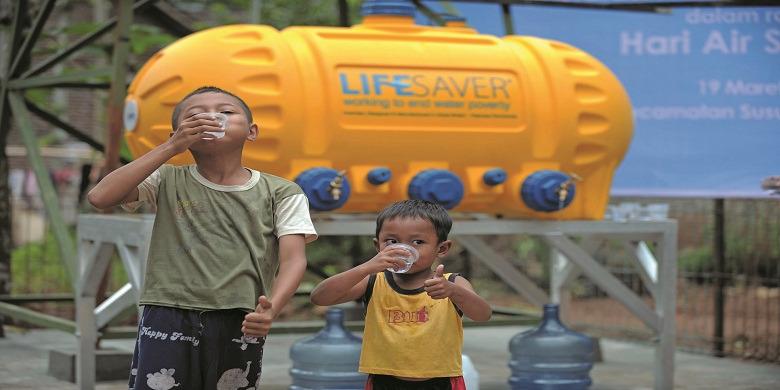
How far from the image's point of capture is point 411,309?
14.2ft

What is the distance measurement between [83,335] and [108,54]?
4.47 metres

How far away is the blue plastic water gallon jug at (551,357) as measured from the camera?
7.57m

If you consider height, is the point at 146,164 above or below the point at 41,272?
above

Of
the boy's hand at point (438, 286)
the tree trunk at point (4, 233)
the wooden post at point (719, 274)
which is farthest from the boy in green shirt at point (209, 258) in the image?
the tree trunk at point (4, 233)

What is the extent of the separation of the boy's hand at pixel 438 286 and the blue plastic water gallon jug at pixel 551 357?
3.59 meters

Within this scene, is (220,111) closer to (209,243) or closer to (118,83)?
(209,243)

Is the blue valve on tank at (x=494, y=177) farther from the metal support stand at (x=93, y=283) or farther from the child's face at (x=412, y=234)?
the child's face at (x=412, y=234)

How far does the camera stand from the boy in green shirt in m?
4.05

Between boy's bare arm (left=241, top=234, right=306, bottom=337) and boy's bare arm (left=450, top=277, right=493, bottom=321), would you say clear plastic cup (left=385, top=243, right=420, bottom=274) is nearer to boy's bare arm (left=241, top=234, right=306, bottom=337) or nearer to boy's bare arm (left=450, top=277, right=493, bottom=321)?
boy's bare arm (left=450, top=277, right=493, bottom=321)

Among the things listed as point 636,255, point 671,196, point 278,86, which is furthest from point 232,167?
point 671,196

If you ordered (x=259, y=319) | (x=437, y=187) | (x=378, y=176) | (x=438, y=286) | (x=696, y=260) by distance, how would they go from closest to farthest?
(x=259, y=319) → (x=438, y=286) → (x=378, y=176) → (x=437, y=187) → (x=696, y=260)

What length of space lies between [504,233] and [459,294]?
11.3 feet

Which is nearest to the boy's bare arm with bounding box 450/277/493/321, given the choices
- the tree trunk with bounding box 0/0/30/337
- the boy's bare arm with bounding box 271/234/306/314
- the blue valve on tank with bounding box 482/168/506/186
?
the boy's bare arm with bounding box 271/234/306/314

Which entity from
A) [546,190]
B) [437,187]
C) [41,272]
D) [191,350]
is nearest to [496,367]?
[546,190]
